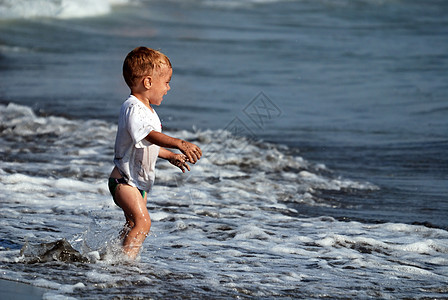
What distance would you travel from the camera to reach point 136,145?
13.6ft

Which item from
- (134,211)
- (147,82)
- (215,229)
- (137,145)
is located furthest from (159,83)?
(215,229)

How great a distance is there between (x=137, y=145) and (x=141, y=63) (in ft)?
1.62

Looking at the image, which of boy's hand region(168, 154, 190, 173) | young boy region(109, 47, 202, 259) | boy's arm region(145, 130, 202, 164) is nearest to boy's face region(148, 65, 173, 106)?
young boy region(109, 47, 202, 259)

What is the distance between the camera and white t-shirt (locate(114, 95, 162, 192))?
4.10 meters

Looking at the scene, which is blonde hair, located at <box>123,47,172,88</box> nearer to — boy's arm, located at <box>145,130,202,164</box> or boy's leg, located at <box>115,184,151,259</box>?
boy's arm, located at <box>145,130,202,164</box>

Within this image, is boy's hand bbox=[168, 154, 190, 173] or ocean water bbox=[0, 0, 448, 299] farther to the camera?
ocean water bbox=[0, 0, 448, 299]

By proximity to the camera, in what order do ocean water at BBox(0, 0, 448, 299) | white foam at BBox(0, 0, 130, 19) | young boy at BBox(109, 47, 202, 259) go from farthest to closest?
1. white foam at BBox(0, 0, 130, 19)
2. ocean water at BBox(0, 0, 448, 299)
3. young boy at BBox(109, 47, 202, 259)

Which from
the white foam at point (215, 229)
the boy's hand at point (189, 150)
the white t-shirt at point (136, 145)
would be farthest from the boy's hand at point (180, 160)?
the white foam at point (215, 229)

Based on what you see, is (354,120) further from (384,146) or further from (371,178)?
(371,178)

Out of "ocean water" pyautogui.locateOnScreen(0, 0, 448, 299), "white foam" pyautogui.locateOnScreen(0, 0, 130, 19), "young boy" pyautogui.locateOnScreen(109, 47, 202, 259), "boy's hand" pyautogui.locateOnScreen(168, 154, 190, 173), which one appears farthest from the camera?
"white foam" pyautogui.locateOnScreen(0, 0, 130, 19)

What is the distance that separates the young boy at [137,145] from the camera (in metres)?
4.17

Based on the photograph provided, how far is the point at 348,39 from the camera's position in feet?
63.6

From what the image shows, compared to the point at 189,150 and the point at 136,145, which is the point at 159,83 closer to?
the point at 136,145

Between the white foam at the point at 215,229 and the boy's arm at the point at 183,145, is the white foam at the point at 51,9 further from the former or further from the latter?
the boy's arm at the point at 183,145
